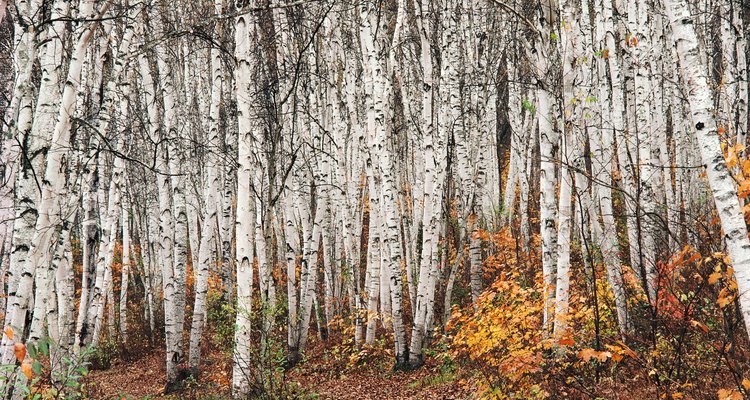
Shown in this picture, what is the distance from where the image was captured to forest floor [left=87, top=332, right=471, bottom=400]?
7.70m

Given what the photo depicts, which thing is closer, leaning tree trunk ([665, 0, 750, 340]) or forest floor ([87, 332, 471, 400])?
leaning tree trunk ([665, 0, 750, 340])

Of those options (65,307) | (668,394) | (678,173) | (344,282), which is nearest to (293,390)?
(668,394)

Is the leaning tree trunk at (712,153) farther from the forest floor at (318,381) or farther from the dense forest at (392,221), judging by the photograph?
the forest floor at (318,381)

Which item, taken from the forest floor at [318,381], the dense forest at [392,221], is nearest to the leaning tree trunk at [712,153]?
the dense forest at [392,221]

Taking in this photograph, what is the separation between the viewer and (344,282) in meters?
13.9

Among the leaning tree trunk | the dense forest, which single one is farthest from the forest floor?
the leaning tree trunk

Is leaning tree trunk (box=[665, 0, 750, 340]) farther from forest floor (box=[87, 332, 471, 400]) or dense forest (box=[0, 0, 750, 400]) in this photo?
forest floor (box=[87, 332, 471, 400])

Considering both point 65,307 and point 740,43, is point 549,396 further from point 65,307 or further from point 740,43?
point 65,307

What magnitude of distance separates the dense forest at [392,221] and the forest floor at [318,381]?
59 mm

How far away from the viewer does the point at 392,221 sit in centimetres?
873

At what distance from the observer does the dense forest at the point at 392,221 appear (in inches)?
195

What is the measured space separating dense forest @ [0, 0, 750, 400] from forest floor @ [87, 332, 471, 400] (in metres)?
0.06

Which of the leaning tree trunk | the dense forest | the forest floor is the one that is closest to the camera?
the leaning tree trunk

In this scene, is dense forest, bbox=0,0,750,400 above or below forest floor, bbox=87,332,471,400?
above
